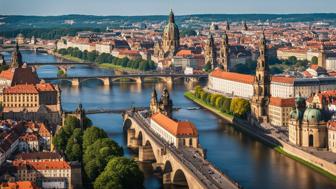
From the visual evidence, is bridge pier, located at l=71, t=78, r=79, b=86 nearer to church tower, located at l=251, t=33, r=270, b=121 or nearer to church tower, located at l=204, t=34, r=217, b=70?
church tower, located at l=204, t=34, r=217, b=70

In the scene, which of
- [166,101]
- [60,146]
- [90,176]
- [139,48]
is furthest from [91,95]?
[139,48]

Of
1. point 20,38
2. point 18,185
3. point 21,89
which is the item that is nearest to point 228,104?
point 21,89

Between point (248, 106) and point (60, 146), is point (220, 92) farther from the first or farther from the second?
point (60, 146)

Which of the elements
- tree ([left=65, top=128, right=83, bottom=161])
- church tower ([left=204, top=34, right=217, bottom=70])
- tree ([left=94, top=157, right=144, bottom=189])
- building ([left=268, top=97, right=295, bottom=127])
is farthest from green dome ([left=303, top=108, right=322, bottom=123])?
church tower ([left=204, top=34, right=217, bottom=70])

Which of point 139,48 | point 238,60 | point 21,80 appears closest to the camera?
point 21,80

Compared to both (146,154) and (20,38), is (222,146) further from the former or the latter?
(20,38)

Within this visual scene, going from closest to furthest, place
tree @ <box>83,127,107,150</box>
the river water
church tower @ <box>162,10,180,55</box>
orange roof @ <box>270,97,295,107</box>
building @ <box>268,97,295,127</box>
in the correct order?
the river water
tree @ <box>83,127,107,150</box>
building @ <box>268,97,295,127</box>
orange roof @ <box>270,97,295,107</box>
church tower @ <box>162,10,180,55</box>

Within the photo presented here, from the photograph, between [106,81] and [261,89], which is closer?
[261,89]
